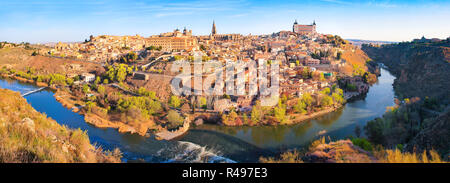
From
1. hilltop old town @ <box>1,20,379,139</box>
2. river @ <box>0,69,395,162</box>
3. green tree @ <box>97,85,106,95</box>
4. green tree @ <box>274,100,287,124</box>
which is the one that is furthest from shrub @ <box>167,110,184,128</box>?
green tree @ <box>97,85,106,95</box>

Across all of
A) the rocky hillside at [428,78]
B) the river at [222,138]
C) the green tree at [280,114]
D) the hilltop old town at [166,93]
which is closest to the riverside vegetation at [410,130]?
the rocky hillside at [428,78]

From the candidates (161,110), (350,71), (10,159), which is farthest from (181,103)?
(350,71)

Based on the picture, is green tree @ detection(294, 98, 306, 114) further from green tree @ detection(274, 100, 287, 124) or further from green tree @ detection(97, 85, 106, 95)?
green tree @ detection(97, 85, 106, 95)

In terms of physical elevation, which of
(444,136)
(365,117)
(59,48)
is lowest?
(365,117)

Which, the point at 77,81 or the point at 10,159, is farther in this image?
the point at 77,81

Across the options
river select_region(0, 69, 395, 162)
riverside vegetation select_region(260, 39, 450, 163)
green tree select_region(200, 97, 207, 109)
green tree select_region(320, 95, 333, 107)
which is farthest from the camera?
green tree select_region(320, 95, 333, 107)

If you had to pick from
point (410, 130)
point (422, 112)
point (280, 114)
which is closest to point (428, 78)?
point (422, 112)
